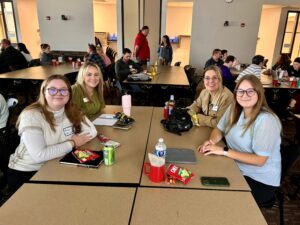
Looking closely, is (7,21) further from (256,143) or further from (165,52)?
(256,143)

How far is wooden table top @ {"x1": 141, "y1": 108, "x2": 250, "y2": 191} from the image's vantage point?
132cm

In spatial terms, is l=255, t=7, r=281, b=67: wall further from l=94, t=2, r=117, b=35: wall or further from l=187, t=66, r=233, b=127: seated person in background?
l=187, t=66, r=233, b=127: seated person in background

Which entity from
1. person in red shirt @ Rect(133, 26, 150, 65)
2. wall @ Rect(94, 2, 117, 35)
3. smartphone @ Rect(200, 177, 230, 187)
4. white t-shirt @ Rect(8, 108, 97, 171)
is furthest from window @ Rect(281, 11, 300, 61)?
white t-shirt @ Rect(8, 108, 97, 171)

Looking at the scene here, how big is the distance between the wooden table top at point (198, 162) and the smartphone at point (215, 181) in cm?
2

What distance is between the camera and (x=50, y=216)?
106cm

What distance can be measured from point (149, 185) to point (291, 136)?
11.7ft

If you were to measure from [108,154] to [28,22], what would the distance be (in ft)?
34.6

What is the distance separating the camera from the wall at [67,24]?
768 centimetres

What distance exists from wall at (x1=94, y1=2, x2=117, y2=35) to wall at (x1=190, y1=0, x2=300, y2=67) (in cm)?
516

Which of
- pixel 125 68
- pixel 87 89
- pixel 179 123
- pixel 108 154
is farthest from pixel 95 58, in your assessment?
pixel 108 154

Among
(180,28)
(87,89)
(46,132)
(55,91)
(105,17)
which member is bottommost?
(46,132)

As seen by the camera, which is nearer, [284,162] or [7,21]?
[284,162]

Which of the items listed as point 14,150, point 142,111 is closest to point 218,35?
point 142,111

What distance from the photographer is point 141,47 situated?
642cm
